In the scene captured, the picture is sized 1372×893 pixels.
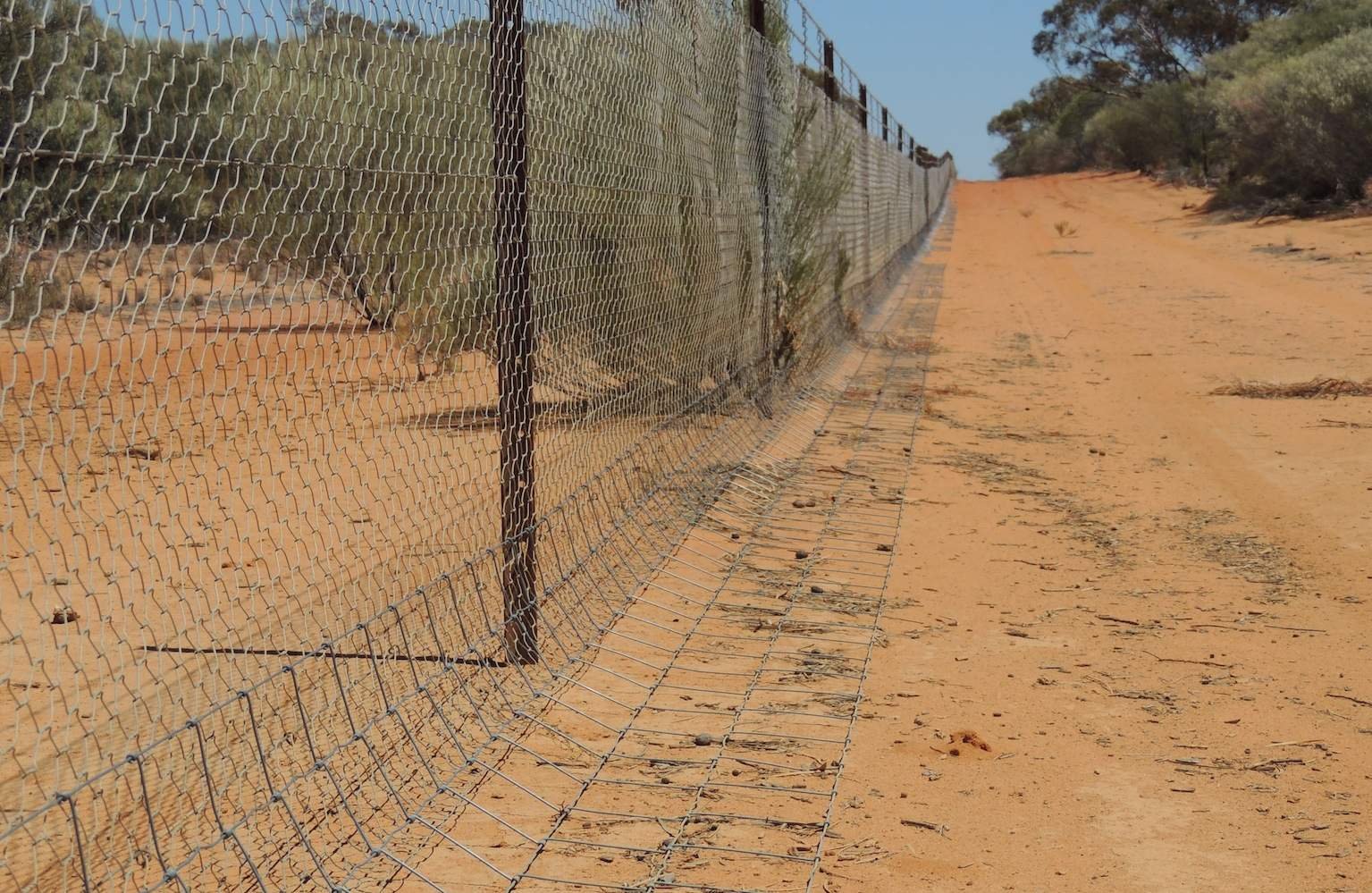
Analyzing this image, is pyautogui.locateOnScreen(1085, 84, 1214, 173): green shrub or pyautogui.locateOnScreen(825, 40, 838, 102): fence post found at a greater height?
pyautogui.locateOnScreen(1085, 84, 1214, 173): green shrub

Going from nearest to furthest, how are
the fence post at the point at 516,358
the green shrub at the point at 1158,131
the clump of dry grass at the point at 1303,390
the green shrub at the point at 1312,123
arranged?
1. the fence post at the point at 516,358
2. the clump of dry grass at the point at 1303,390
3. the green shrub at the point at 1312,123
4. the green shrub at the point at 1158,131

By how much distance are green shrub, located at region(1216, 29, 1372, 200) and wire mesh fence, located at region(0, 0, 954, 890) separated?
19946 millimetres

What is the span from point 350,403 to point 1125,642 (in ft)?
18.2

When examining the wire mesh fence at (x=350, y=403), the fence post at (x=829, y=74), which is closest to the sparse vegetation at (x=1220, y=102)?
the fence post at (x=829, y=74)

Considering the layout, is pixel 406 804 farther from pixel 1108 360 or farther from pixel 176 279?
pixel 1108 360

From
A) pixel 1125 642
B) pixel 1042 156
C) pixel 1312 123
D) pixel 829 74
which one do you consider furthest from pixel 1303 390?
pixel 1042 156

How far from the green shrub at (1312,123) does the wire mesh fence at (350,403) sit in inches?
785

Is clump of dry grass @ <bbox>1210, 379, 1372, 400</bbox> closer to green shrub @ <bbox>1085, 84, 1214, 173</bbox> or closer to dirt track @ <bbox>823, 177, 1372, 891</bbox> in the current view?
dirt track @ <bbox>823, 177, 1372, 891</bbox>

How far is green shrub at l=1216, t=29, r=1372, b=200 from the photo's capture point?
2566 centimetres

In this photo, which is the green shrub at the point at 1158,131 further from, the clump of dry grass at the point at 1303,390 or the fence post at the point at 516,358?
the fence post at the point at 516,358

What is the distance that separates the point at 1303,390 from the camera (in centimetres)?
993

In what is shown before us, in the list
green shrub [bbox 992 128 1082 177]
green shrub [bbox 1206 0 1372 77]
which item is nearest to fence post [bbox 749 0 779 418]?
green shrub [bbox 1206 0 1372 77]

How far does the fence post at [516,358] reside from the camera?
4.40 m

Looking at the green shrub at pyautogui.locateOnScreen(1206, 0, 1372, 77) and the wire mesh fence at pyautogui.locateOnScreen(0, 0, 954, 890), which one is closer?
the wire mesh fence at pyautogui.locateOnScreen(0, 0, 954, 890)
